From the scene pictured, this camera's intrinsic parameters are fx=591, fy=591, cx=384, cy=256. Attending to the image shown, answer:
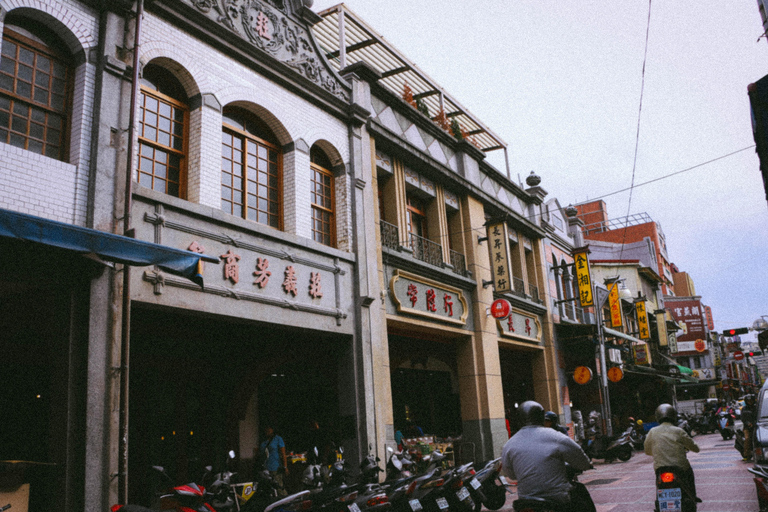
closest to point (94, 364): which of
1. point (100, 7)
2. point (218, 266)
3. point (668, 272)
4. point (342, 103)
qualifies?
point (218, 266)

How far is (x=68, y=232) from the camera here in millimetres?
6176

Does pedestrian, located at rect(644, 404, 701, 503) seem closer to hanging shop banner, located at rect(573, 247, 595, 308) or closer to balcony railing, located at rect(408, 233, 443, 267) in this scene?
balcony railing, located at rect(408, 233, 443, 267)

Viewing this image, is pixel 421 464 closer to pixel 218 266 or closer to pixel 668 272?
pixel 218 266

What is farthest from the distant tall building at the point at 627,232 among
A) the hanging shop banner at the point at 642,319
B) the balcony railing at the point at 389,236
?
the balcony railing at the point at 389,236

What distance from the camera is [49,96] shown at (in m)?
8.09

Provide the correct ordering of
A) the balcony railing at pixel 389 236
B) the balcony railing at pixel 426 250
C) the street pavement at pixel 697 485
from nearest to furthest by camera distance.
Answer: the street pavement at pixel 697 485 → the balcony railing at pixel 389 236 → the balcony railing at pixel 426 250

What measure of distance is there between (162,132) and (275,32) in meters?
3.50

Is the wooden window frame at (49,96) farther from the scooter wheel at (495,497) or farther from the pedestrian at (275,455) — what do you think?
the scooter wheel at (495,497)

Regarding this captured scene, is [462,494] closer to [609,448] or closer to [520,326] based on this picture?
[609,448]

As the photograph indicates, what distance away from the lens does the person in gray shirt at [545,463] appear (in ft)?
15.2

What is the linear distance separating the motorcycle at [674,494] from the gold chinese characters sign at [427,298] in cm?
780

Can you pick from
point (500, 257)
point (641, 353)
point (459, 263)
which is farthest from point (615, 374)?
point (459, 263)

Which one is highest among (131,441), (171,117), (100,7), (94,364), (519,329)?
(100,7)

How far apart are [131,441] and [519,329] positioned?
12115 millimetres
